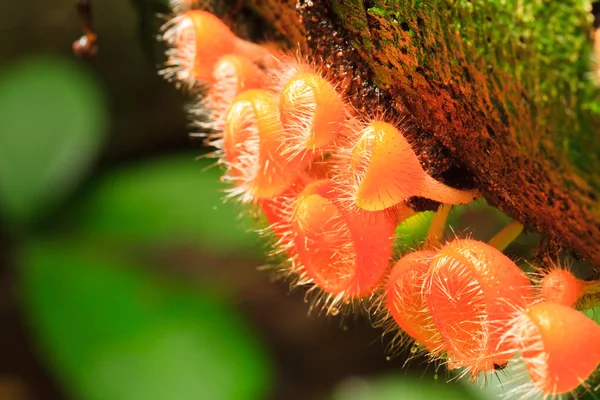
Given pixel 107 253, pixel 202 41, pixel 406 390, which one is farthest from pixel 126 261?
pixel 202 41

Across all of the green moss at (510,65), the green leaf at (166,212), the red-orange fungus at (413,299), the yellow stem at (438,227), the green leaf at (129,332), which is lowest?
A: the green leaf at (129,332)

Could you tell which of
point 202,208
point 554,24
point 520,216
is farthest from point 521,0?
point 202,208

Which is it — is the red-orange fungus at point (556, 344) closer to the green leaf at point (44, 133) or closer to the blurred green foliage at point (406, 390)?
the blurred green foliage at point (406, 390)

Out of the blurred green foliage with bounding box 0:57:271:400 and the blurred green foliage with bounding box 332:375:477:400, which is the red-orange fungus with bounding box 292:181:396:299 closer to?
the blurred green foliage with bounding box 332:375:477:400

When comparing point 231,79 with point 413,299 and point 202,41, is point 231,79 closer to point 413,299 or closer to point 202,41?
point 202,41

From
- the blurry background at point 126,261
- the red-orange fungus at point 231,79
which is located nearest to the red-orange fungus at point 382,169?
the red-orange fungus at point 231,79

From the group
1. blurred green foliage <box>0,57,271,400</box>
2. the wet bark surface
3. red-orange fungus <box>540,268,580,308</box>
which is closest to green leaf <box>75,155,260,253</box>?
blurred green foliage <box>0,57,271,400</box>
